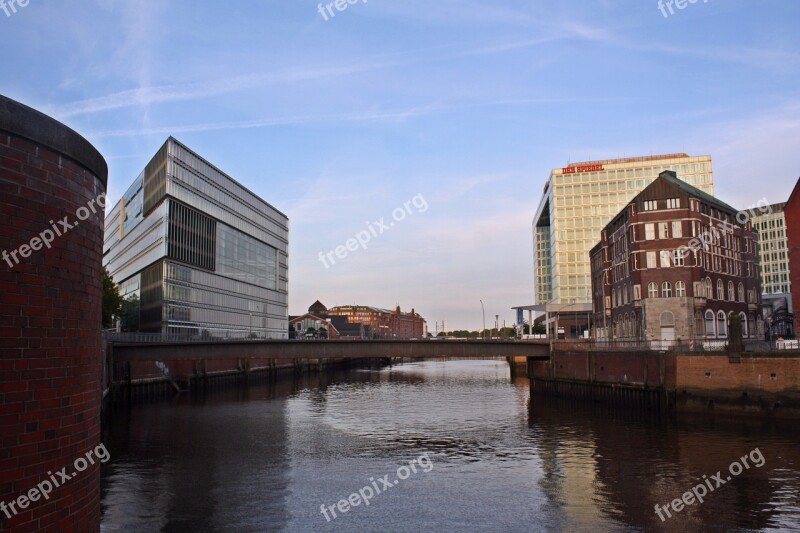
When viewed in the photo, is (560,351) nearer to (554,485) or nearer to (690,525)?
(554,485)

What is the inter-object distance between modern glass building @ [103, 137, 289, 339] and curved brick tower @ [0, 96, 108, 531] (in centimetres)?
9515

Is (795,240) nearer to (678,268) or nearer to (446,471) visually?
(678,268)

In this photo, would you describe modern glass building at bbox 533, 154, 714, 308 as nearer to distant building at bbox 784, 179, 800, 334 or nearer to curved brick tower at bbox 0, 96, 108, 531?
distant building at bbox 784, 179, 800, 334

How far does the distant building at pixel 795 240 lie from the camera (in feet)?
205

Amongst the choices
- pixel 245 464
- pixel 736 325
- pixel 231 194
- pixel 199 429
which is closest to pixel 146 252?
pixel 231 194

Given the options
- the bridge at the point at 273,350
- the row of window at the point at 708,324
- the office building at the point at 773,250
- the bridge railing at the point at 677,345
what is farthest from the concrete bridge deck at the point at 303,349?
the office building at the point at 773,250

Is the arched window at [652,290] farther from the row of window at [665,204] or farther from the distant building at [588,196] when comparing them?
the distant building at [588,196]

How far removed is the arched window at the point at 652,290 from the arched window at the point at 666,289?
0.74 metres

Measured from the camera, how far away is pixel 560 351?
76438mm

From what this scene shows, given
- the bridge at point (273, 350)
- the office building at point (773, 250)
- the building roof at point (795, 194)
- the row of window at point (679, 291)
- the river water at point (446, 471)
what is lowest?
the river water at point (446, 471)

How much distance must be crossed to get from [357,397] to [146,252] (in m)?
49.9

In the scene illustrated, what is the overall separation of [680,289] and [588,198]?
84.6 metres

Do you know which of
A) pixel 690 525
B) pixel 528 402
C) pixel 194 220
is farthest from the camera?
pixel 194 220

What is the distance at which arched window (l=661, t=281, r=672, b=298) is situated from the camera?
74.1 metres
